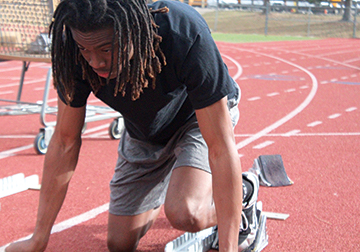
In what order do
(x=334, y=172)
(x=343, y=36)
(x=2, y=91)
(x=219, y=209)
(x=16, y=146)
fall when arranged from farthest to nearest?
1. (x=343, y=36)
2. (x=2, y=91)
3. (x=16, y=146)
4. (x=334, y=172)
5. (x=219, y=209)

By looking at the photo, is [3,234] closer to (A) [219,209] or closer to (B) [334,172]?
(A) [219,209]

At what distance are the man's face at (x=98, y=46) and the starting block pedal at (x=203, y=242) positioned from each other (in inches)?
51.0

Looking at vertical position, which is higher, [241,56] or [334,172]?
[334,172]

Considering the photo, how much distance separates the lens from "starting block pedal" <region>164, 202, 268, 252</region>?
3.24 meters

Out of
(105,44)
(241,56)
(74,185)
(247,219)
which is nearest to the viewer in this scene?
A: (105,44)

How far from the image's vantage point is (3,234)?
12.1ft

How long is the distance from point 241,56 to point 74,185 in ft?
46.7

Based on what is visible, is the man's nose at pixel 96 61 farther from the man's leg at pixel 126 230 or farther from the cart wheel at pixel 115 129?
the cart wheel at pixel 115 129

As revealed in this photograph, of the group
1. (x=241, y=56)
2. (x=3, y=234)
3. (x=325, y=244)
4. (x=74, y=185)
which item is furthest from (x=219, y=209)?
(x=241, y=56)

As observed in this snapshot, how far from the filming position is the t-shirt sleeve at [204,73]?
100 inches

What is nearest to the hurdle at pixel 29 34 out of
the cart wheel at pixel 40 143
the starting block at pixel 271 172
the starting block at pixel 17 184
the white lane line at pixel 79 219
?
the cart wheel at pixel 40 143

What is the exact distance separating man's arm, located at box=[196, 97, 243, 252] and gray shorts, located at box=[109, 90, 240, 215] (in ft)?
2.56

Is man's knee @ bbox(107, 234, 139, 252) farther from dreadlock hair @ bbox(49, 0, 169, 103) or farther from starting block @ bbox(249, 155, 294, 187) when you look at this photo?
starting block @ bbox(249, 155, 294, 187)

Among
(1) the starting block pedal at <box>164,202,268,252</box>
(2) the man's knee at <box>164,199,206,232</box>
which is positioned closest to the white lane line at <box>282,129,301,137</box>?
(1) the starting block pedal at <box>164,202,268,252</box>
